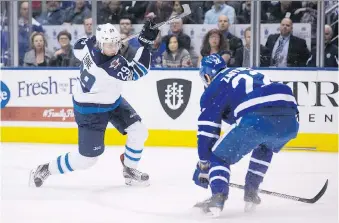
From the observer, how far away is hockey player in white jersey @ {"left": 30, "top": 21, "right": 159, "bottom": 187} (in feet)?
14.3

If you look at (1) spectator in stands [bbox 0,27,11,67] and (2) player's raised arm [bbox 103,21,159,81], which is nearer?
(2) player's raised arm [bbox 103,21,159,81]

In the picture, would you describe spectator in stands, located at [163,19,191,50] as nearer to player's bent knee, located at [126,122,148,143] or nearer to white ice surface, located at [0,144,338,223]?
white ice surface, located at [0,144,338,223]

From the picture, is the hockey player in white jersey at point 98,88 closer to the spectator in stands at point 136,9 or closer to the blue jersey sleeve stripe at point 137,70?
Answer: the blue jersey sleeve stripe at point 137,70

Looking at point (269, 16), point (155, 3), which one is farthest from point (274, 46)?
point (155, 3)

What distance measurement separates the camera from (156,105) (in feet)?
22.0

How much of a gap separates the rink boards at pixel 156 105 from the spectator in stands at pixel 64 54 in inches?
10.1

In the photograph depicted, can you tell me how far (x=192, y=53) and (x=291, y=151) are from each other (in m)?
1.35

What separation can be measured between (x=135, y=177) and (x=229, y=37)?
2.56 metres

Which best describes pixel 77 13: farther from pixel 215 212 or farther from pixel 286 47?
pixel 215 212

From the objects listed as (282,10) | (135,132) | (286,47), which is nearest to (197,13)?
(282,10)

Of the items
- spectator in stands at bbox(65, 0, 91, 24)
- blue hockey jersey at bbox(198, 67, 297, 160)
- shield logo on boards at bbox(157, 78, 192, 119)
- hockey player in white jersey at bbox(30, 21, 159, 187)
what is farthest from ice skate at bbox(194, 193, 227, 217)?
spectator in stands at bbox(65, 0, 91, 24)

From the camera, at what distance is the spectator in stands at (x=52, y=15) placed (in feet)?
24.1

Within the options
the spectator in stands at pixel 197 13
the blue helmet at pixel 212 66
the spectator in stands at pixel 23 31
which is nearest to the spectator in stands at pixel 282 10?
the spectator in stands at pixel 197 13

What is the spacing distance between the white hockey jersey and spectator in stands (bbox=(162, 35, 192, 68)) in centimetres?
240
